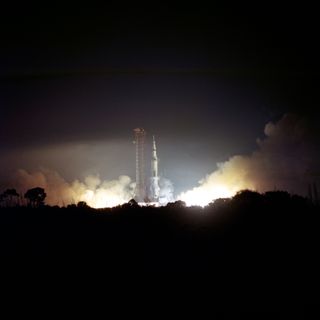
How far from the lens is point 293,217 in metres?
74.1

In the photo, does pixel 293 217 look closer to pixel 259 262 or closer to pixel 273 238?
pixel 273 238

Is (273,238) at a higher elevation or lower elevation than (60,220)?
lower

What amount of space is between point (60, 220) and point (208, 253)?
46.0 metres

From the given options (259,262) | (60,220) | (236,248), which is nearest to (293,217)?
(236,248)

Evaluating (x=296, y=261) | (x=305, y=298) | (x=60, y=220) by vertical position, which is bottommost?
(x=305, y=298)

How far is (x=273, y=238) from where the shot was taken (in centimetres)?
5791

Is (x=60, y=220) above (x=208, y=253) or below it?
above

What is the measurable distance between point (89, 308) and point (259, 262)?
22112 millimetres

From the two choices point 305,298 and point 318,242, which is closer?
point 305,298

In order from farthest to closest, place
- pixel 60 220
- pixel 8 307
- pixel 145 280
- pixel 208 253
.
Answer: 1. pixel 60 220
2. pixel 208 253
3. pixel 145 280
4. pixel 8 307

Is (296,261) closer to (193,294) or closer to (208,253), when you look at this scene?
(208,253)

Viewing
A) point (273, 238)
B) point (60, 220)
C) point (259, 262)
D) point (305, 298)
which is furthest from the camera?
point (60, 220)

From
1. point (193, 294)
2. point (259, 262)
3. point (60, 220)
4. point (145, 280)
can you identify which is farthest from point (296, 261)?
point (60, 220)

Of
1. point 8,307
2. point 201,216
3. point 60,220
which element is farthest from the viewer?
point 60,220
